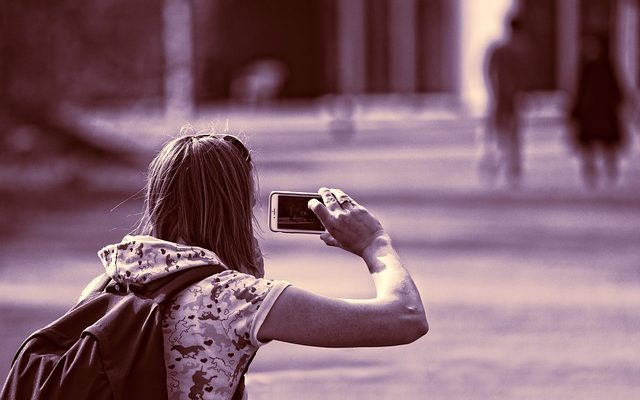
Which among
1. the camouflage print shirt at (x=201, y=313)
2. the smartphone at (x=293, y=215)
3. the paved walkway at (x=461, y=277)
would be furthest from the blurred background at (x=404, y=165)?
the camouflage print shirt at (x=201, y=313)

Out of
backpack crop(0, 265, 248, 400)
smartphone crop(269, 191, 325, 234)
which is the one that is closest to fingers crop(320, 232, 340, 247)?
smartphone crop(269, 191, 325, 234)

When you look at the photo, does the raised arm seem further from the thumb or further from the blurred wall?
the blurred wall

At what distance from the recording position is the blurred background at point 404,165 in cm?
723

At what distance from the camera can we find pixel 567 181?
61.0ft

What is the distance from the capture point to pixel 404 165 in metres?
23.1

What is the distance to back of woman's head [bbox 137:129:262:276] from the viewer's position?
9.56 feet

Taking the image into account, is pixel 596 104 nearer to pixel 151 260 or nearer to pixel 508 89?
pixel 508 89

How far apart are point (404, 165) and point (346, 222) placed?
791 inches

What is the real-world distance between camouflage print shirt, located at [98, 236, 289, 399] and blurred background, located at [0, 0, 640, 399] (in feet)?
2.45

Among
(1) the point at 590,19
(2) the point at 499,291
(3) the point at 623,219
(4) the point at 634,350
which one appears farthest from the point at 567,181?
(1) the point at 590,19

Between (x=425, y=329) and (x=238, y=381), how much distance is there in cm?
40

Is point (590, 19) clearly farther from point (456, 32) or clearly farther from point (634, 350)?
point (634, 350)

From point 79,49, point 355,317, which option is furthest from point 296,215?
point 79,49

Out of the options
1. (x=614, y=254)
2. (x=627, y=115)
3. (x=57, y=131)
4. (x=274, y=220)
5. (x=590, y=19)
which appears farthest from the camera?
(x=590, y=19)
